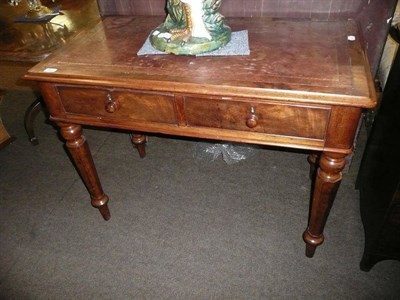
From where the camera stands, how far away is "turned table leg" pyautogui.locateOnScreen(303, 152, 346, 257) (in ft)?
3.18

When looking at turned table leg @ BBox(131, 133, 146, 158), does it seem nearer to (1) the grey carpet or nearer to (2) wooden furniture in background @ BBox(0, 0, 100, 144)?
(1) the grey carpet

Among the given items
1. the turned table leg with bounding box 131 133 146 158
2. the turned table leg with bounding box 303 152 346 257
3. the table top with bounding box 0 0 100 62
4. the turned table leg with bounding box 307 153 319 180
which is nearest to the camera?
the turned table leg with bounding box 303 152 346 257

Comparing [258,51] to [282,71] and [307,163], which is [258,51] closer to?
[282,71]

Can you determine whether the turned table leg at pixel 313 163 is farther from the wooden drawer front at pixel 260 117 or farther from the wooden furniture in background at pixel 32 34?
the wooden furniture in background at pixel 32 34

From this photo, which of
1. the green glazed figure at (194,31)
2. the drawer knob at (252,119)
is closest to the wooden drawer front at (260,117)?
the drawer knob at (252,119)

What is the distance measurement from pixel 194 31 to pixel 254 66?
0.24m

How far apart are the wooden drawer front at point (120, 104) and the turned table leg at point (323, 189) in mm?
494

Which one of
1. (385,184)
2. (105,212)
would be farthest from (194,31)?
(105,212)

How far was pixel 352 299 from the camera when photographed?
1.21 meters

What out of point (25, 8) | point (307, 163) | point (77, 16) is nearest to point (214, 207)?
point (307, 163)

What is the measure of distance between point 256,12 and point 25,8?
157 centimetres

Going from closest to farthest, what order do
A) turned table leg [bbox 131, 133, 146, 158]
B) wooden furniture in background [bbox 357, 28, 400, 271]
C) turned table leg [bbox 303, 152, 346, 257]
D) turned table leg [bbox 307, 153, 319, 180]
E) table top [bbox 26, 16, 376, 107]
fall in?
table top [bbox 26, 16, 376, 107] → turned table leg [bbox 303, 152, 346, 257] → wooden furniture in background [bbox 357, 28, 400, 271] → turned table leg [bbox 307, 153, 319, 180] → turned table leg [bbox 131, 133, 146, 158]

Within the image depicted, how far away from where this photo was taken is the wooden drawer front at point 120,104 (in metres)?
1.00

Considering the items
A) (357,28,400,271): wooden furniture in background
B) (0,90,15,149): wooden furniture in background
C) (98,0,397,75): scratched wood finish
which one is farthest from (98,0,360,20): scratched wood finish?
(0,90,15,149): wooden furniture in background
